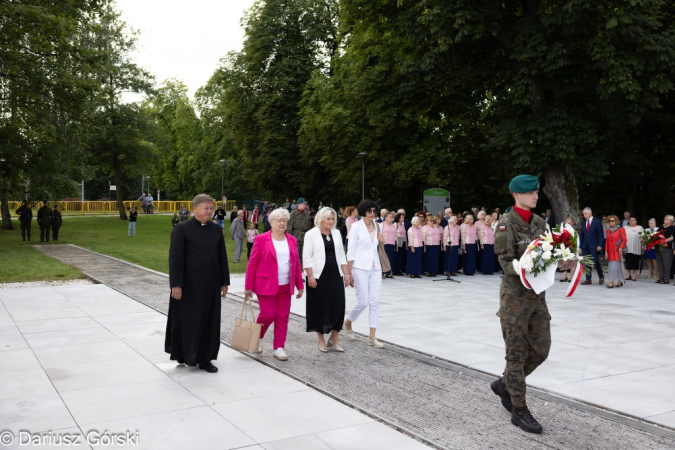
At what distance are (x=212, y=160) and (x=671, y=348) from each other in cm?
6253

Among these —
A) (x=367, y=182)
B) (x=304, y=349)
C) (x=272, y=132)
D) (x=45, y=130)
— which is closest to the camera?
(x=304, y=349)

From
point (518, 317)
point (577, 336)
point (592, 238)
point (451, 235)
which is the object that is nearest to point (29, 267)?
point (451, 235)

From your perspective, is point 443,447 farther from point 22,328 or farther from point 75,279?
point 75,279

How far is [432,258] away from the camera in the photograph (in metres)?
18.6

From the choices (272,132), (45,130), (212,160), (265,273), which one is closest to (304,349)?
(265,273)

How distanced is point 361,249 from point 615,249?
10.0m

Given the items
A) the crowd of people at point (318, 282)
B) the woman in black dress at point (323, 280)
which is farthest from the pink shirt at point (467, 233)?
the woman in black dress at point (323, 280)

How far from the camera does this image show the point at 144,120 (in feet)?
158

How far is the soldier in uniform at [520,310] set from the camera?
541 cm

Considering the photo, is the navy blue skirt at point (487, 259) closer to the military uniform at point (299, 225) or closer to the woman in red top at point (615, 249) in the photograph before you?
the woman in red top at point (615, 249)

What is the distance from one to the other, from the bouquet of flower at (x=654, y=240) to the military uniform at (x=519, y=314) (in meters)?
13.4

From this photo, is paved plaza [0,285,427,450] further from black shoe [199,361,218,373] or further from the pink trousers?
the pink trousers

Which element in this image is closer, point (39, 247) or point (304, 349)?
point (304, 349)

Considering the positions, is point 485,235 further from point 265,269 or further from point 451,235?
point 265,269
